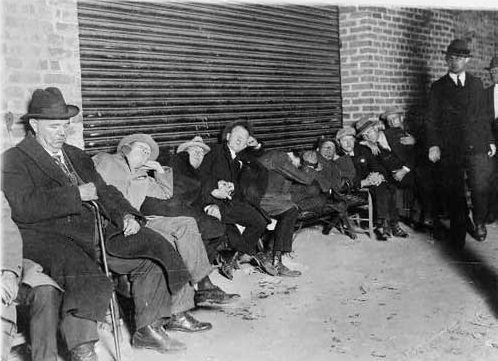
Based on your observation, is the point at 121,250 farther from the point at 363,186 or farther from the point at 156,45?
the point at 363,186

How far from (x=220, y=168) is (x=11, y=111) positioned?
1.82 metres

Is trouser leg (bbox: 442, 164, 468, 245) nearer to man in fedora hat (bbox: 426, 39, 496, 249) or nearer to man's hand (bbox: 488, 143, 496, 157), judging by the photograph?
man in fedora hat (bbox: 426, 39, 496, 249)

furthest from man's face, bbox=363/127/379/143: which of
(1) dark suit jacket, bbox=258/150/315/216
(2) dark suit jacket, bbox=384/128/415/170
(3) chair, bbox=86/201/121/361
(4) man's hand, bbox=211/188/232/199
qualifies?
(3) chair, bbox=86/201/121/361

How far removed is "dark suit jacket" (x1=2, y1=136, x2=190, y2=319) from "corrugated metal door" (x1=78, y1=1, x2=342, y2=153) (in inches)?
51.4

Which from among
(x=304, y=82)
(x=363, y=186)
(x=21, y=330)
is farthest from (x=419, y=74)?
(x=21, y=330)

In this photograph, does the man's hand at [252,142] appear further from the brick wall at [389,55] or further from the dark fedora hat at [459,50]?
the brick wall at [389,55]

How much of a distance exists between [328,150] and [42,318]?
4.26m

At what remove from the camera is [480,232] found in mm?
6570

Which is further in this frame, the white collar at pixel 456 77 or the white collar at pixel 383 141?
the white collar at pixel 383 141

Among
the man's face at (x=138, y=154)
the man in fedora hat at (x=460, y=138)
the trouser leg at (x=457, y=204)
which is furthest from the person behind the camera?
the man in fedora hat at (x=460, y=138)

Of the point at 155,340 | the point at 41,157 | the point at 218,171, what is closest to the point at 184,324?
the point at 155,340

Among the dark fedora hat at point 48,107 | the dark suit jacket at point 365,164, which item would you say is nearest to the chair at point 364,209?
the dark suit jacket at point 365,164

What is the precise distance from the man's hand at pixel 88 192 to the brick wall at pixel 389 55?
5.13 m

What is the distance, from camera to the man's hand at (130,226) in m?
3.88
